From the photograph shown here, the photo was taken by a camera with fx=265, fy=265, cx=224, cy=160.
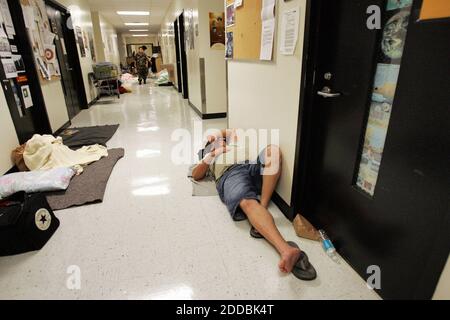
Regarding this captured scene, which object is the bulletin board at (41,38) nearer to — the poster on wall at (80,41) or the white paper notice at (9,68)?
the white paper notice at (9,68)

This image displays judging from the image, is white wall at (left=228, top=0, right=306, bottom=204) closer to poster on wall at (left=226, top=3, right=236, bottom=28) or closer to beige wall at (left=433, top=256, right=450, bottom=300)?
poster on wall at (left=226, top=3, right=236, bottom=28)

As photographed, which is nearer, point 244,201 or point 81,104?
point 244,201

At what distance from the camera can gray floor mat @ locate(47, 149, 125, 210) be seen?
2.25 metres

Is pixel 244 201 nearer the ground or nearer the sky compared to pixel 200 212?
nearer the sky

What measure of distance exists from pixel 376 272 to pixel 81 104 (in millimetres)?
6765

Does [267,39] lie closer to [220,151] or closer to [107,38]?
[220,151]

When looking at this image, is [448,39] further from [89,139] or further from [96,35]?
[96,35]

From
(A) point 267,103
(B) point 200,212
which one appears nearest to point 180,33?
(A) point 267,103

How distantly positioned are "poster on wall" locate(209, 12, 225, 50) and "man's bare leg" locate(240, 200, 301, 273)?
→ 12.6 ft

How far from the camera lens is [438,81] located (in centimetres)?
97

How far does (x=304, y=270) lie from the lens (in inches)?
57.6

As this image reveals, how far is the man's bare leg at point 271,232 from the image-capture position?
57.6 inches

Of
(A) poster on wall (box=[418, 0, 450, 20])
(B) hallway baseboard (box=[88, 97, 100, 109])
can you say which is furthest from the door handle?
(B) hallway baseboard (box=[88, 97, 100, 109])

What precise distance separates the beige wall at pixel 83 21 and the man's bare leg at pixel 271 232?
592 cm
